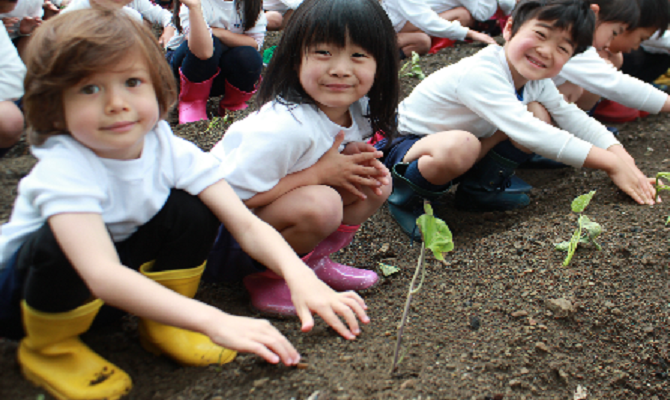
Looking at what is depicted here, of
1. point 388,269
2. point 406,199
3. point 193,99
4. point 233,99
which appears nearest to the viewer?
point 388,269

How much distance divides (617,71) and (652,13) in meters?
0.50

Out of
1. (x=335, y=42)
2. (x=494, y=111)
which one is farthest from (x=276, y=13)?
(x=335, y=42)

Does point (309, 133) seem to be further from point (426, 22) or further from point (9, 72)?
point (426, 22)

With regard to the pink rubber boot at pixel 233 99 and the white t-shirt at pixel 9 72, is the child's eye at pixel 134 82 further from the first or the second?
the pink rubber boot at pixel 233 99

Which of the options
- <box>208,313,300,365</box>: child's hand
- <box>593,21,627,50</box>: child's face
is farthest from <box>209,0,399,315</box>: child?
<box>593,21,627,50</box>: child's face

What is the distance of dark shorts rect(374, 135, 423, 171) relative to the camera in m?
2.31

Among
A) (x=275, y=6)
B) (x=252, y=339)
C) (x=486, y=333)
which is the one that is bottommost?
(x=275, y=6)

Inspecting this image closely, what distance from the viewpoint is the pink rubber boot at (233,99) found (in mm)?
3287

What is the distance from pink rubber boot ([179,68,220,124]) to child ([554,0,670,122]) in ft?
6.50

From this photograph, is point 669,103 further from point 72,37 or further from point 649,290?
point 72,37

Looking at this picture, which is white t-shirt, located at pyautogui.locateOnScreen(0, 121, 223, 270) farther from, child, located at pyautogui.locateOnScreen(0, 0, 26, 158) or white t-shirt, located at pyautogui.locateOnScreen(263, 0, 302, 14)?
white t-shirt, located at pyautogui.locateOnScreen(263, 0, 302, 14)

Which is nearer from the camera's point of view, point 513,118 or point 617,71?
point 513,118

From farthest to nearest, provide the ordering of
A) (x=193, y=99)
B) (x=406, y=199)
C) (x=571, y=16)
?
1. (x=193, y=99)
2. (x=406, y=199)
3. (x=571, y=16)

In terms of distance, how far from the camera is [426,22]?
13.3ft
